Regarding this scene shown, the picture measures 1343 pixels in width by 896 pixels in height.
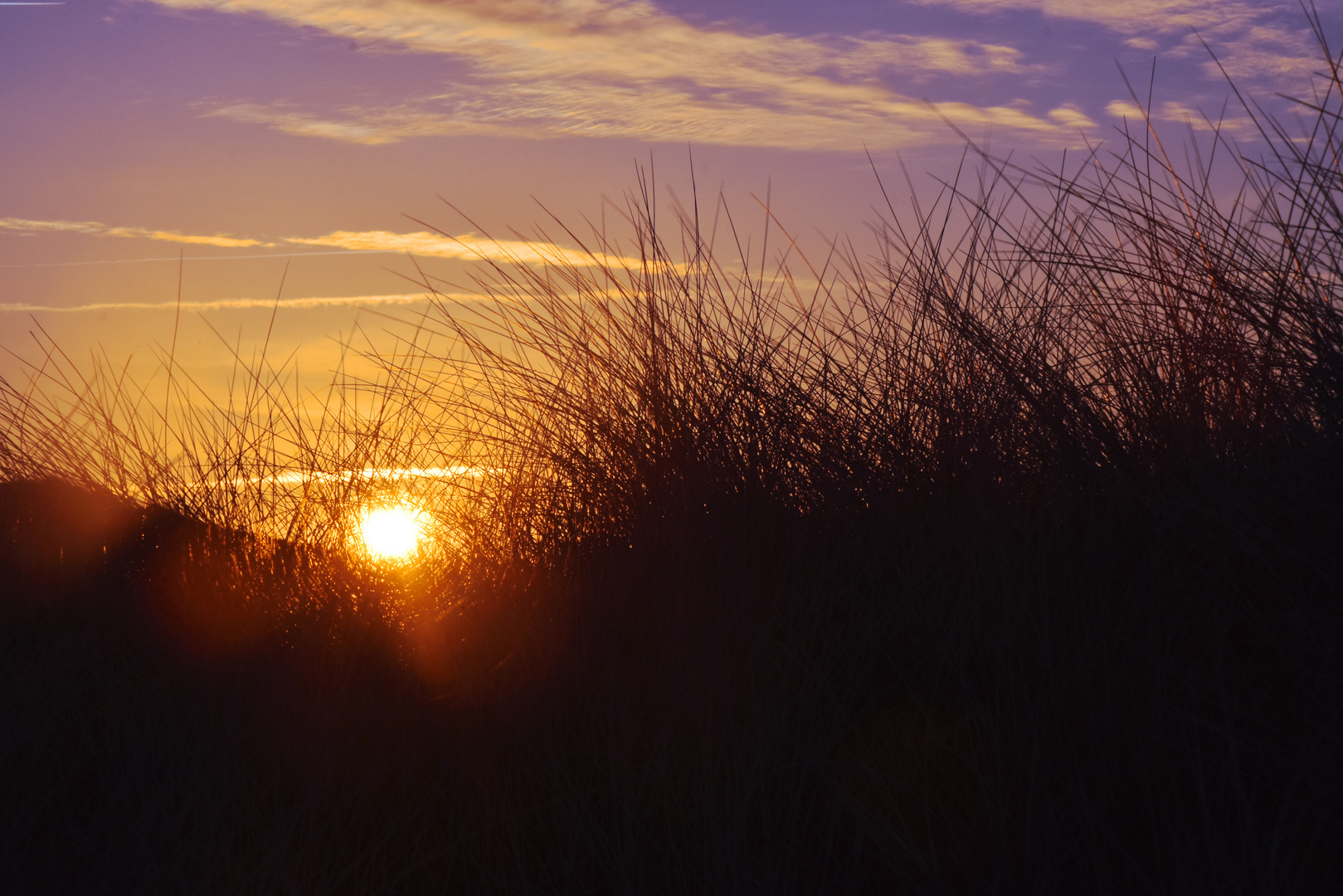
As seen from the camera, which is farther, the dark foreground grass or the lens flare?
the lens flare

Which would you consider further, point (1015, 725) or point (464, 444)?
point (464, 444)

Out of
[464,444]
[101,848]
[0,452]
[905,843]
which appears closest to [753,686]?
[905,843]

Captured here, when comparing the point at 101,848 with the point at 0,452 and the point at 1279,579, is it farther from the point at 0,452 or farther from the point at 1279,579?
the point at 0,452

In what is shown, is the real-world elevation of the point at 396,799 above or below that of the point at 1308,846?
below

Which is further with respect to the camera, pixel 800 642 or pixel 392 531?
pixel 392 531

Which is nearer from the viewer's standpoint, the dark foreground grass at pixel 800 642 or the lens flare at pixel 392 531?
the dark foreground grass at pixel 800 642

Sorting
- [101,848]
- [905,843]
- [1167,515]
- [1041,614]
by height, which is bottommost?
[101,848]

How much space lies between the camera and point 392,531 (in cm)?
276

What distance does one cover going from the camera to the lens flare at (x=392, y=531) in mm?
2618

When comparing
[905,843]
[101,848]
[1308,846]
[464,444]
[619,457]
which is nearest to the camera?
[1308,846]

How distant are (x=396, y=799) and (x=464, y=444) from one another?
153 centimetres

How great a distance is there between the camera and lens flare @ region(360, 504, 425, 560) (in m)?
2.62

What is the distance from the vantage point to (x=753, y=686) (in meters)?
1.64

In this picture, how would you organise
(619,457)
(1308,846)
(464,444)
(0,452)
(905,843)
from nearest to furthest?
(1308,846), (905,843), (619,457), (464,444), (0,452)
